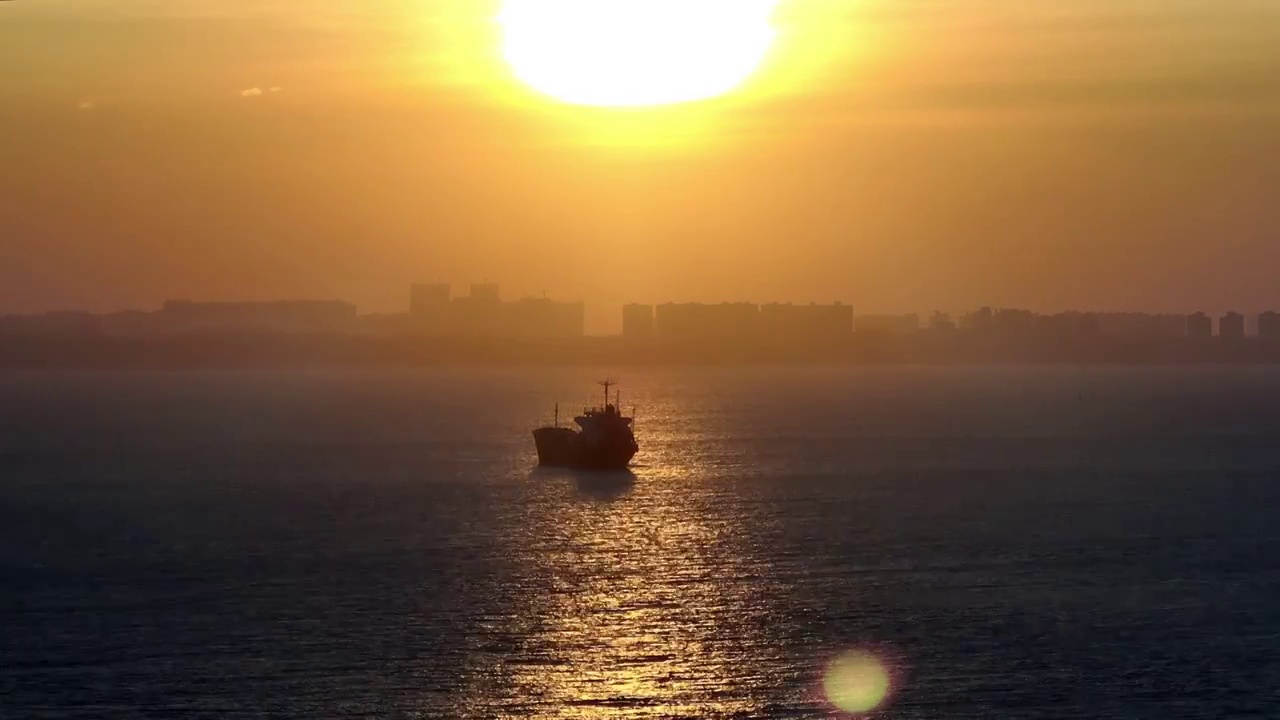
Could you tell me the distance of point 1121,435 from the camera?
523 ft

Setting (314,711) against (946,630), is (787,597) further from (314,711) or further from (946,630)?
(314,711)

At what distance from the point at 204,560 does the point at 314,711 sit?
27040mm

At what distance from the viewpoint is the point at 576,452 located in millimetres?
113625

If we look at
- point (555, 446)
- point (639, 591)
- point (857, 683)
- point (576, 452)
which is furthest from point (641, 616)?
point (555, 446)

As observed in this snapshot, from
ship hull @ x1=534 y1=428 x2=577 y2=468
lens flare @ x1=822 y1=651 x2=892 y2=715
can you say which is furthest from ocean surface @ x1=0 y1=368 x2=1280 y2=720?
ship hull @ x1=534 y1=428 x2=577 y2=468

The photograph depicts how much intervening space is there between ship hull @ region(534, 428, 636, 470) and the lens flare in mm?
63841

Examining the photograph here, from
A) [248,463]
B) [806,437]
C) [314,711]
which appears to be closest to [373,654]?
[314,711]

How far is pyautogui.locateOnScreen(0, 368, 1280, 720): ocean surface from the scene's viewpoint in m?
44.2

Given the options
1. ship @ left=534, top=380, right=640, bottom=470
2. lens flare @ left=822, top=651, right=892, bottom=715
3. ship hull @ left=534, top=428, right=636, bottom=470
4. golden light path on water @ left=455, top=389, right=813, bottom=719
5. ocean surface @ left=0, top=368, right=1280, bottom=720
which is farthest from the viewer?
ship hull @ left=534, top=428, right=636, bottom=470

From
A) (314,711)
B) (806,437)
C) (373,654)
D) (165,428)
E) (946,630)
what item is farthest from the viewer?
(165,428)

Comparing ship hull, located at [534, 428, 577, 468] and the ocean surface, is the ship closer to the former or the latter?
ship hull, located at [534, 428, 577, 468]

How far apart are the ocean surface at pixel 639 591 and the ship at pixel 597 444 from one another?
258 cm

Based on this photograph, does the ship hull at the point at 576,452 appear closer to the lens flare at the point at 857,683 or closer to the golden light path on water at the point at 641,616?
the golden light path on water at the point at 641,616

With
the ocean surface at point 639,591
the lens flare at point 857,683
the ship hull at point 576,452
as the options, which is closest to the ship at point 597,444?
the ship hull at point 576,452
